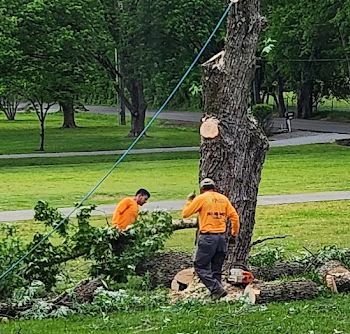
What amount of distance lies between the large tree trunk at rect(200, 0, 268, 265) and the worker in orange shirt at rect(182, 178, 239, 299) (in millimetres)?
1014

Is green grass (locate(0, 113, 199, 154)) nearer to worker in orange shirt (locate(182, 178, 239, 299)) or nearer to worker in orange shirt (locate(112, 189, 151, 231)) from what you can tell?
worker in orange shirt (locate(112, 189, 151, 231))

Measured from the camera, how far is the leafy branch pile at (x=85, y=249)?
10.1 m

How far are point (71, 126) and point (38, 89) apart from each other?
20.8 meters

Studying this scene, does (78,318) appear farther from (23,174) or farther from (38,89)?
(38,89)

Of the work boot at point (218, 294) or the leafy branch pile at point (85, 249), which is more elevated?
the leafy branch pile at point (85, 249)

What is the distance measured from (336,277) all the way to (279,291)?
39.7 inches

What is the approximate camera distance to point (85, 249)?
34.0ft

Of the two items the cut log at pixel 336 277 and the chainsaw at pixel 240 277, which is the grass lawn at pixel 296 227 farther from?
the chainsaw at pixel 240 277

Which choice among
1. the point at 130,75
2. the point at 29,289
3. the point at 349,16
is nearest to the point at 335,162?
the point at 349,16

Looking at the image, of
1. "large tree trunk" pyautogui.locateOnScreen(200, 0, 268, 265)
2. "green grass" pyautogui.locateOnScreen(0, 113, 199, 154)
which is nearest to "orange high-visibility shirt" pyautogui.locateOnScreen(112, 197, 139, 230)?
"large tree trunk" pyautogui.locateOnScreen(200, 0, 268, 265)

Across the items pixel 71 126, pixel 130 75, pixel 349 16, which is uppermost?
pixel 349 16

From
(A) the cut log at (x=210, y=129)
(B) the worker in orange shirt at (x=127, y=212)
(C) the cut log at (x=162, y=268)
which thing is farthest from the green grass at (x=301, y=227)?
(A) the cut log at (x=210, y=129)

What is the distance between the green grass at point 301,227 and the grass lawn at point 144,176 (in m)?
3.18

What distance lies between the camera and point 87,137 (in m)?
45.5
